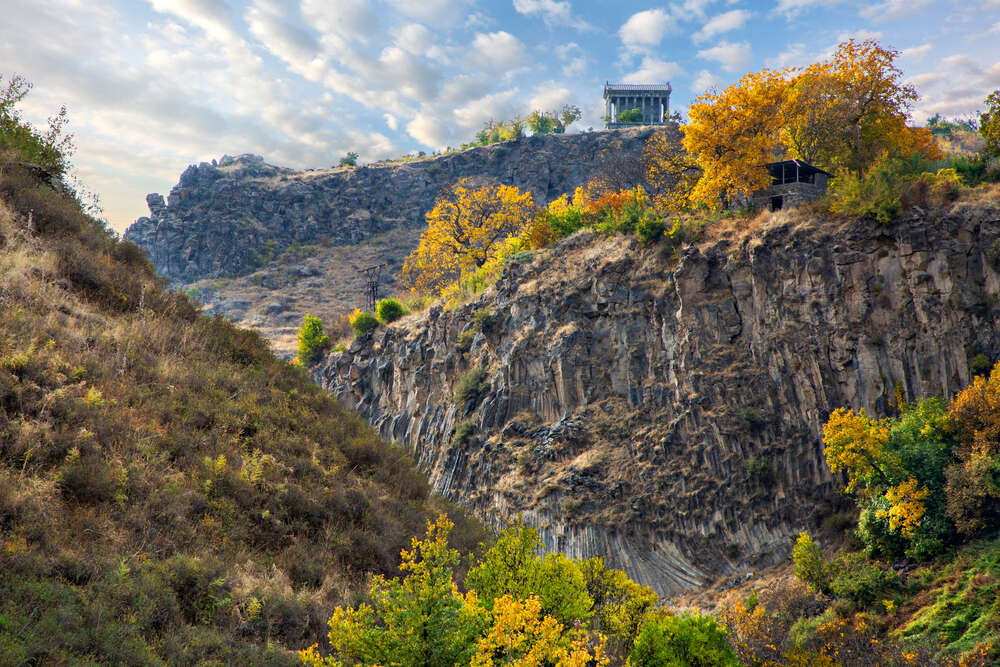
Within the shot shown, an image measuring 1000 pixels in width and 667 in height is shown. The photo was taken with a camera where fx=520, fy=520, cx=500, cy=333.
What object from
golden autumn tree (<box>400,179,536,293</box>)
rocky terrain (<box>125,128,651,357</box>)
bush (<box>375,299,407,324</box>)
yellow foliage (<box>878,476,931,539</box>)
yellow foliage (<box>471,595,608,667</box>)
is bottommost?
yellow foliage (<box>878,476,931,539</box>)

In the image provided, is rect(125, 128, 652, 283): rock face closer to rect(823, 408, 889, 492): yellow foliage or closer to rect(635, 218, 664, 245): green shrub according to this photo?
rect(635, 218, 664, 245): green shrub

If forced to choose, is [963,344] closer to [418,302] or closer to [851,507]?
[851,507]

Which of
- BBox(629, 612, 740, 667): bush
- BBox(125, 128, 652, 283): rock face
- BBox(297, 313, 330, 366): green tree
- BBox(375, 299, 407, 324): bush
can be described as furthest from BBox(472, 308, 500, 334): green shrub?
BBox(125, 128, 652, 283): rock face

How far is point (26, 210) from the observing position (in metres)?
11.5

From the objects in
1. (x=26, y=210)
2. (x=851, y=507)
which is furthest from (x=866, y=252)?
(x=26, y=210)

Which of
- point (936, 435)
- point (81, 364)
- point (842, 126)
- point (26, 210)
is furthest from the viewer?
point (842, 126)

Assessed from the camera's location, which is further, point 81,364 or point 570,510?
point 570,510

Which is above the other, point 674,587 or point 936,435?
point 936,435

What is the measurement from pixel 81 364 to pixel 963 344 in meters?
26.6

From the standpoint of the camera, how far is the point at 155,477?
305 inches

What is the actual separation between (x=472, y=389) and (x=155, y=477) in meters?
22.9

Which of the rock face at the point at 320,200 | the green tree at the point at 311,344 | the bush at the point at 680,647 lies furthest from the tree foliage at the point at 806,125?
the rock face at the point at 320,200

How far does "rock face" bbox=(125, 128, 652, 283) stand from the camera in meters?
85.3

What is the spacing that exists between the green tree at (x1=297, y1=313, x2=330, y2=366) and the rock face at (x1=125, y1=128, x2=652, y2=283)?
44595 mm
